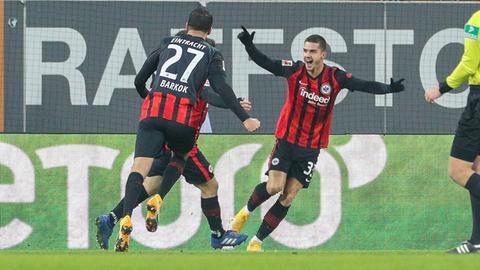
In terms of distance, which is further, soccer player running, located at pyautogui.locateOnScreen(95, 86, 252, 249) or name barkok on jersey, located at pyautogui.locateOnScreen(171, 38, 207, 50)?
soccer player running, located at pyautogui.locateOnScreen(95, 86, 252, 249)

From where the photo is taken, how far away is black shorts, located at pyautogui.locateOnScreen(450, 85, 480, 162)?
9805 mm

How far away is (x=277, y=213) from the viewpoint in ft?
37.3

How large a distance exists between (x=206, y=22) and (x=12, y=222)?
373 cm

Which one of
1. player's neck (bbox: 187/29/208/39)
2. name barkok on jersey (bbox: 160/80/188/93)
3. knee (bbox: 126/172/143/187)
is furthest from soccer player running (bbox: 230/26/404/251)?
knee (bbox: 126/172/143/187)

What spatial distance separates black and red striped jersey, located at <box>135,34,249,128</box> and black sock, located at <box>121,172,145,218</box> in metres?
0.44

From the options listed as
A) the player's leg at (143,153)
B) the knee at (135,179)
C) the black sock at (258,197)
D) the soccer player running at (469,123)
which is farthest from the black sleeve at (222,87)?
the black sock at (258,197)

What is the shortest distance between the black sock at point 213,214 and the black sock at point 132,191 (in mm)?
1951

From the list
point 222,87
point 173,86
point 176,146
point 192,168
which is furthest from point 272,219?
point 173,86

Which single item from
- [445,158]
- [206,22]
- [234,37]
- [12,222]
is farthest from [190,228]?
[234,37]

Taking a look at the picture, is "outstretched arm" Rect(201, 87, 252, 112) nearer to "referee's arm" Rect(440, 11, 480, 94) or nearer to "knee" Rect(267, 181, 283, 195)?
"knee" Rect(267, 181, 283, 195)

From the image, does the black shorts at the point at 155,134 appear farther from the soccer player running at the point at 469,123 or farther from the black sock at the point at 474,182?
the black sock at the point at 474,182

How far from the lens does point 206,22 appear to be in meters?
9.88

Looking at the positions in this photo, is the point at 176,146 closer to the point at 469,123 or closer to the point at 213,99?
the point at 213,99

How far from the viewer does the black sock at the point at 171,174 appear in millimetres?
9984
